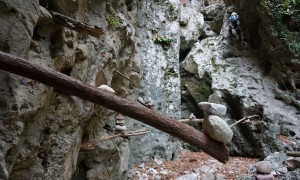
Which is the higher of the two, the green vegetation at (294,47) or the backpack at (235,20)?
the backpack at (235,20)

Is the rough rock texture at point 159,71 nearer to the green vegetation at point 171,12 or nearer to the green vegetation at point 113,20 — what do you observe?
the green vegetation at point 171,12

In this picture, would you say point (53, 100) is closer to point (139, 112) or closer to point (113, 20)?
point (139, 112)

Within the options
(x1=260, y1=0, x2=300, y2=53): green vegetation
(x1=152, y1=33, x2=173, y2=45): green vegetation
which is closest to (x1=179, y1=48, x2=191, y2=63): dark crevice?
(x1=152, y1=33, x2=173, y2=45): green vegetation

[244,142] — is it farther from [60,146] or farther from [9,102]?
[9,102]

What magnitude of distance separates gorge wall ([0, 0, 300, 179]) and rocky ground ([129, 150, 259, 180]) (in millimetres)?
427

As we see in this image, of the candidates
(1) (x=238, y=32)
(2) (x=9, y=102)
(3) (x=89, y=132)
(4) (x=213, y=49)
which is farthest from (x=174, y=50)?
(2) (x=9, y=102)

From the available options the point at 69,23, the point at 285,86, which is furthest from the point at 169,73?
the point at 69,23

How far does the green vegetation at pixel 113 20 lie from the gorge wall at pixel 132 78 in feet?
0.12

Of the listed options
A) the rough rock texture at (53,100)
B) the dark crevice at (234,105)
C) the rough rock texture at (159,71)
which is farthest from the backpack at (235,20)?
the rough rock texture at (53,100)

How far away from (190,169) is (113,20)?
5.53 m

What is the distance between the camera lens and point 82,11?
17.5 feet

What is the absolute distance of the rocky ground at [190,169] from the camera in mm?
8219

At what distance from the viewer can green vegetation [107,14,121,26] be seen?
22.2 ft

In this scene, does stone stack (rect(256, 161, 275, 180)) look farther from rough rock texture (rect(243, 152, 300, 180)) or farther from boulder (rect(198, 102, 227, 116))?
boulder (rect(198, 102, 227, 116))
